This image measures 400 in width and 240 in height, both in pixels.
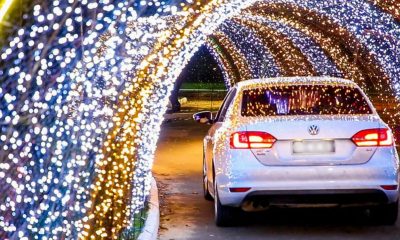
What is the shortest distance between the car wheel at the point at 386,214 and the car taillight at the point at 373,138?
0.74m

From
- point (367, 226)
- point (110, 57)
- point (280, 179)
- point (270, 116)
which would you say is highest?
point (110, 57)

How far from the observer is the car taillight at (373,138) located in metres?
9.03

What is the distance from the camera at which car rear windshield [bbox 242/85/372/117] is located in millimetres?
9578

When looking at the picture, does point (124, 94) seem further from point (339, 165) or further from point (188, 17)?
point (339, 165)

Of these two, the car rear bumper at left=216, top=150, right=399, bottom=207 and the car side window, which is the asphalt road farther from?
the car side window

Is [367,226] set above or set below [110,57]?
below

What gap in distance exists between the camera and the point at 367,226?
9.66 meters

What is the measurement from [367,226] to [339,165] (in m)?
1.01

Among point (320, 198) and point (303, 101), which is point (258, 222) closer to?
point (320, 198)

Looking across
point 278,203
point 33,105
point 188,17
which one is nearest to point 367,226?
point 278,203

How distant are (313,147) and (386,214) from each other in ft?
4.11

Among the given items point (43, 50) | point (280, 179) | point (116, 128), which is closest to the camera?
point (43, 50)

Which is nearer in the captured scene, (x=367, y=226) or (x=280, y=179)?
(x=280, y=179)

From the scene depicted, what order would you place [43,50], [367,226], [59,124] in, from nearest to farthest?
[43,50], [59,124], [367,226]
